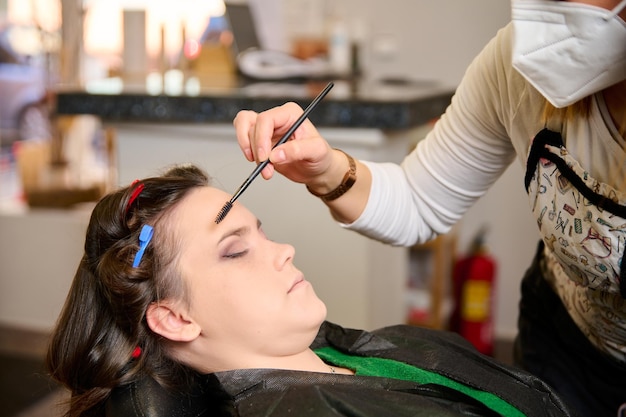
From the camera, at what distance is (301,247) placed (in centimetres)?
223

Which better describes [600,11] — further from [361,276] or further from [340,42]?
[340,42]

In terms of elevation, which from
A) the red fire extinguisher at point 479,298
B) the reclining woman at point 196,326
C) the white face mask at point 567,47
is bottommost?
the red fire extinguisher at point 479,298

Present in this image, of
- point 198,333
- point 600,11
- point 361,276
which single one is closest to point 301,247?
point 361,276

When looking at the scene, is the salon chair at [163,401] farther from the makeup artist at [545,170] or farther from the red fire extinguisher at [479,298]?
the red fire extinguisher at [479,298]

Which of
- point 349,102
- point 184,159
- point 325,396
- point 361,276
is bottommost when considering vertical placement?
point 361,276

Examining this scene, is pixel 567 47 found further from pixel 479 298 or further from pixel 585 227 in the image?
pixel 479 298

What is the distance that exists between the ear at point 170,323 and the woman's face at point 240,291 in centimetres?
1

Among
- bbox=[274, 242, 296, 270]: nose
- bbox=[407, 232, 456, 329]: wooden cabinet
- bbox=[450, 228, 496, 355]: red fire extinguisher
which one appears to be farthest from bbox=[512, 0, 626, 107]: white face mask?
bbox=[450, 228, 496, 355]: red fire extinguisher

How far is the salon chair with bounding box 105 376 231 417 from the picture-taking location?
3.66 ft

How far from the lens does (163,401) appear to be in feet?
3.71

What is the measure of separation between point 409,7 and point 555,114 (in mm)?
2341

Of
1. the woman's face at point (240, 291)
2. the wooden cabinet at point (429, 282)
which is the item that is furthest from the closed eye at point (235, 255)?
the wooden cabinet at point (429, 282)

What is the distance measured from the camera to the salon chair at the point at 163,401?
1116 millimetres

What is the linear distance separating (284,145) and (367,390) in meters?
0.38
